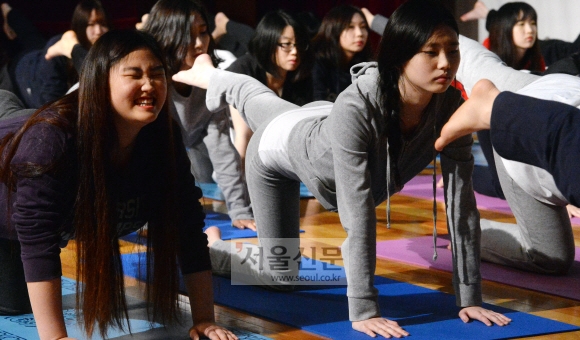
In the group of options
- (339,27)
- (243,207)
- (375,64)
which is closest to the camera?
(375,64)

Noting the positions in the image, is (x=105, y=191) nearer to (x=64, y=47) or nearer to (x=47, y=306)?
(x=47, y=306)

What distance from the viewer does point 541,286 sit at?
7.07 ft

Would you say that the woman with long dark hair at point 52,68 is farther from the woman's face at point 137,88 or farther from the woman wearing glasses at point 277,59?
the woman's face at point 137,88

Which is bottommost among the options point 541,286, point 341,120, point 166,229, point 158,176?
point 541,286

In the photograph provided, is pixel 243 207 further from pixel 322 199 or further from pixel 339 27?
pixel 339 27

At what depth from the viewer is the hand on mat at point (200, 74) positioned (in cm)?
243

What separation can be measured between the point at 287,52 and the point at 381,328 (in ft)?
5.97

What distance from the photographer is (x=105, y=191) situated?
5.08 ft

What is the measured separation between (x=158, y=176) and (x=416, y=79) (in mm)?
594

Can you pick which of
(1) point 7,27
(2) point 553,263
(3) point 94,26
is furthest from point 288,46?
(1) point 7,27

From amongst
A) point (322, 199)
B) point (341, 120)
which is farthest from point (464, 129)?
point (322, 199)

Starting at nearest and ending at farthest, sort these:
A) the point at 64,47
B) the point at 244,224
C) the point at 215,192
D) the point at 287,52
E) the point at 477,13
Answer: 1. the point at 244,224
2. the point at 287,52
3. the point at 64,47
4. the point at 215,192
5. the point at 477,13

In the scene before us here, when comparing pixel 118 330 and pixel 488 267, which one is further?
pixel 488 267

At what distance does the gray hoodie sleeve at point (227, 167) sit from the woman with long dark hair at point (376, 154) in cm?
90
